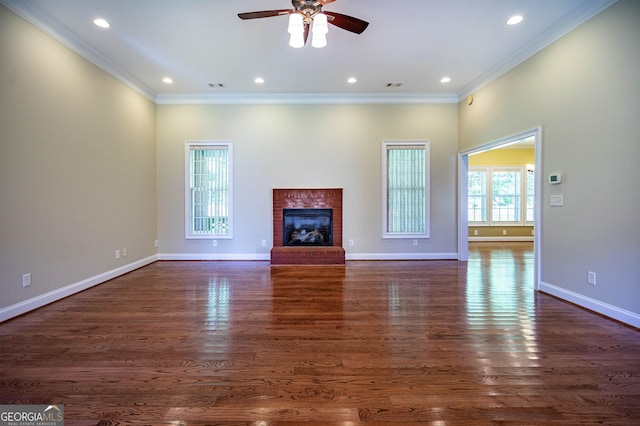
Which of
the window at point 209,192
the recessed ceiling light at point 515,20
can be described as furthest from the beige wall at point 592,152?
the window at point 209,192

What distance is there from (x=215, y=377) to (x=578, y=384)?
2.32m

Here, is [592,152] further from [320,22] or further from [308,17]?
[308,17]

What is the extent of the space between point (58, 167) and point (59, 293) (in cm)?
153

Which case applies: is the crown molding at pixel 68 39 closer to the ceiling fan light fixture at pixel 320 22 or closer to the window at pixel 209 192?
the window at pixel 209 192

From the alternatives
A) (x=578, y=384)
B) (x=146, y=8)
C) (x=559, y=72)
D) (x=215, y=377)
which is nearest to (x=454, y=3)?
(x=559, y=72)

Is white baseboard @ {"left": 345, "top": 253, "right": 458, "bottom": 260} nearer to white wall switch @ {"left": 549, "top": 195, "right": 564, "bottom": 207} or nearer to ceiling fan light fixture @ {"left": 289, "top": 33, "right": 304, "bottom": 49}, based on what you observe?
white wall switch @ {"left": 549, "top": 195, "right": 564, "bottom": 207}

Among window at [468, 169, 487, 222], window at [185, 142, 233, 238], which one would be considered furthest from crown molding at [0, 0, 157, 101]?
window at [468, 169, 487, 222]

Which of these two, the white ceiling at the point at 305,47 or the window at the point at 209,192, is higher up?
the white ceiling at the point at 305,47

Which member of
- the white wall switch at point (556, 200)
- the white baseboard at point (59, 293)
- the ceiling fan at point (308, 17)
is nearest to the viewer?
the ceiling fan at point (308, 17)

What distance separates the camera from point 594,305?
8.93ft

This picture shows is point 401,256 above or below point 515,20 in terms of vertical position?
below

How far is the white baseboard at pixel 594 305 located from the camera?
241cm

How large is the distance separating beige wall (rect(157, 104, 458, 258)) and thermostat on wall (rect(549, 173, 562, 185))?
2035 millimetres

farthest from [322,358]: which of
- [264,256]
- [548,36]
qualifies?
[548,36]
